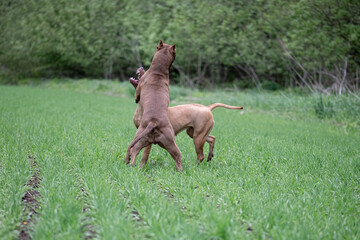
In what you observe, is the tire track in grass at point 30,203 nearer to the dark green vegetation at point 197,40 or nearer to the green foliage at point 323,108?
the green foliage at point 323,108

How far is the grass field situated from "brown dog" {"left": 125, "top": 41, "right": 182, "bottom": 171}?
0.32m

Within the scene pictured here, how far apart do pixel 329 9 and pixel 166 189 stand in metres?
11.9

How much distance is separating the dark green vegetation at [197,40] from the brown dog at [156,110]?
813cm

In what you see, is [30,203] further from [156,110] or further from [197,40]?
[197,40]

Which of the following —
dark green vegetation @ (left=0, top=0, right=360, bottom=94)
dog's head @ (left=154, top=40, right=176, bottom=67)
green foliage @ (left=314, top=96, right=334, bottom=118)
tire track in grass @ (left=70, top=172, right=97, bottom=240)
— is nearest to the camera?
tire track in grass @ (left=70, top=172, right=97, bottom=240)

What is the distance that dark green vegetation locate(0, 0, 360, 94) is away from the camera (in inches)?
513

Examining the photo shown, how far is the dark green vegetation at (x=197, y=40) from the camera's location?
42.8ft

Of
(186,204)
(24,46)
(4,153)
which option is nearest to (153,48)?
(24,46)

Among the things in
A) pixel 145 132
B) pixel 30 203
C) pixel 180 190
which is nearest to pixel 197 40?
pixel 145 132

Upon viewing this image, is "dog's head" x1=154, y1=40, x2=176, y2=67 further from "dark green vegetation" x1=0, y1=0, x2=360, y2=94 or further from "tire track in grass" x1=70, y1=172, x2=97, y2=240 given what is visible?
"dark green vegetation" x1=0, y1=0, x2=360, y2=94

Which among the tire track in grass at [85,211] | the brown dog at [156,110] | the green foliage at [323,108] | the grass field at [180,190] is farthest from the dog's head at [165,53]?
the green foliage at [323,108]

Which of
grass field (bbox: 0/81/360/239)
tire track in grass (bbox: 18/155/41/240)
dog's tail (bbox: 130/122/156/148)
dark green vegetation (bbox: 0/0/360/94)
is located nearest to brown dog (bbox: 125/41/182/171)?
dog's tail (bbox: 130/122/156/148)

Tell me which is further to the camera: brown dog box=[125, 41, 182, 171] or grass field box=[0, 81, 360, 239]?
brown dog box=[125, 41, 182, 171]

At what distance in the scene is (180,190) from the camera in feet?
10.6
